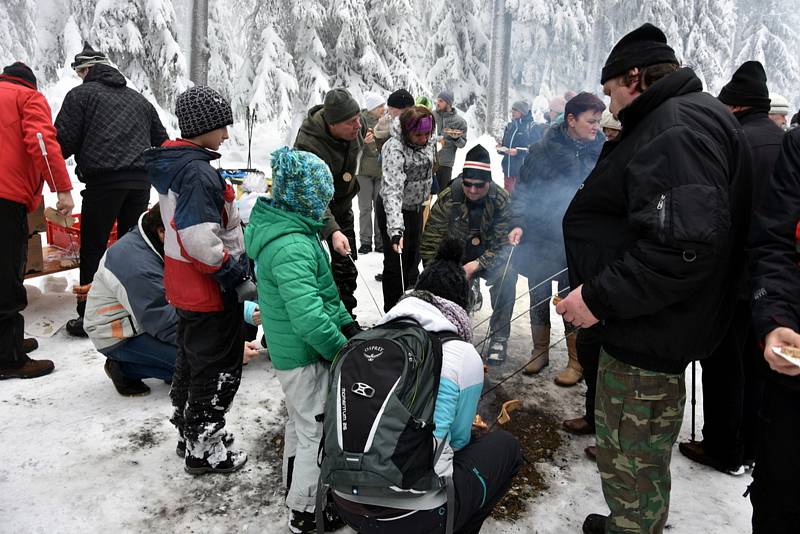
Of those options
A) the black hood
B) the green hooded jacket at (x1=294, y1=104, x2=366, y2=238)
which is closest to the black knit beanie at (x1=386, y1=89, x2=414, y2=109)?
the green hooded jacket at (x1=294, y1=104, x2=366, y2=238)

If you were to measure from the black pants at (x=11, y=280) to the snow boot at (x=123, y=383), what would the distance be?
0.90m

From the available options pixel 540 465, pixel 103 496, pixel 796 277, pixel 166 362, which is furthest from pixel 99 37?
pixel 796 277

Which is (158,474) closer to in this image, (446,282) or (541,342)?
(446,282)

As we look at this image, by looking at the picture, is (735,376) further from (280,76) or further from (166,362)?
(280,76)

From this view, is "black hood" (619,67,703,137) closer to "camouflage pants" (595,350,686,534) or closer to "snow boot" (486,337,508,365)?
"camouflage pants" (595,350,686,534)

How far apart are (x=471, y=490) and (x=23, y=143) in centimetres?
464

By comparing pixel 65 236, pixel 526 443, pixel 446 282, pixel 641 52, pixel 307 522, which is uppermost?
pixel 641 52

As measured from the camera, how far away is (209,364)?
10.8ft

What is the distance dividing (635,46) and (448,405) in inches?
67.9

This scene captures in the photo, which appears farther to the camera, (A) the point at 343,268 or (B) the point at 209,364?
(A) the point at 343,268

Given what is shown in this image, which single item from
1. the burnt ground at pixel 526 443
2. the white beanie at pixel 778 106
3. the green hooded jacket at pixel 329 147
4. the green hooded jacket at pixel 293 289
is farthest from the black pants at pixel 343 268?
the white beanie at pixel 778 106

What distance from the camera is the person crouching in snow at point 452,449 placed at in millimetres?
2275

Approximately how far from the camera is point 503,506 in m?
3.28

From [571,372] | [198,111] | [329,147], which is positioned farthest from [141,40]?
[571,372]
